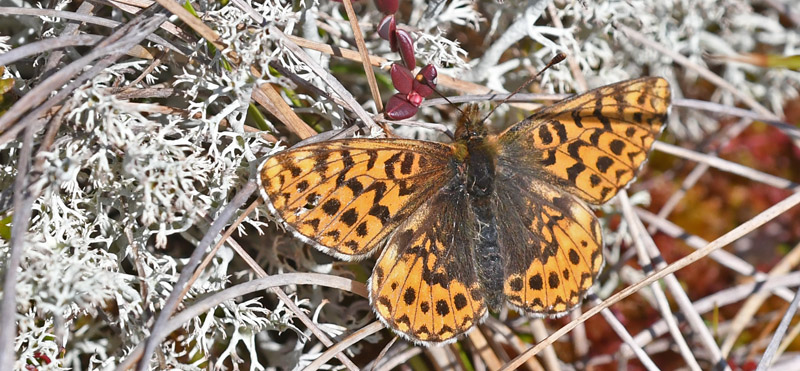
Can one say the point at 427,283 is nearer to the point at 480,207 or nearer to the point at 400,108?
the point at 480,207

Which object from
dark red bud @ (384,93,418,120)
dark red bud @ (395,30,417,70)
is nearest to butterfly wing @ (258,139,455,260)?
dark red bud @ (384,93,418,120)

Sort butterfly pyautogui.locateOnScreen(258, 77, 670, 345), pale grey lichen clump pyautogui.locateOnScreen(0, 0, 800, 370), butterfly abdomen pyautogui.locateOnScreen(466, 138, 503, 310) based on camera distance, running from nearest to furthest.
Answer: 1. pale grey lichen clump pyautogui.locateOnScreen(0, 0, 800, 370)
2. butterfly pyautogui.locateOnScreen(258, 77, 670, 345)
3. butterfly abdomen pyautogui.locateOnScreen(466, 138, 503, 310)

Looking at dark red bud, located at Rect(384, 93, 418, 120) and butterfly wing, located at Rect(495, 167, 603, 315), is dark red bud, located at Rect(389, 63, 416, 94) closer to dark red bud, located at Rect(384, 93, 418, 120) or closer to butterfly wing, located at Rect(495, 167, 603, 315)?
dark red bud, located at Rect(384, 93, 418, 120)

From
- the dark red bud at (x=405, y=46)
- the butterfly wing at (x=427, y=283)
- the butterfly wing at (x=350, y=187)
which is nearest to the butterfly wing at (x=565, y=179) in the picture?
the butterfly wing at (x=427, y=283)

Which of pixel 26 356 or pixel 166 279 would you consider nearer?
pixel 26 356

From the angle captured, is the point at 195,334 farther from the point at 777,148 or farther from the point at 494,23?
the point at 777,148

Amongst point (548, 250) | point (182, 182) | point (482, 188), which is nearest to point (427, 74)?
point (482, 188)

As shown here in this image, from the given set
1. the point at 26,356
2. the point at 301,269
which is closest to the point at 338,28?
the point at 301,269
